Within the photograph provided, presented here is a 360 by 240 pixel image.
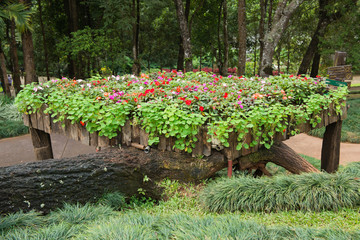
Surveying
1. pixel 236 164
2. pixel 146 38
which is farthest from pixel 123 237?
pixel 146 38

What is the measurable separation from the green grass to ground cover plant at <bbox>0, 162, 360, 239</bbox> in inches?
278

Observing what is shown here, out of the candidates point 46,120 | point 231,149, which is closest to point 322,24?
point 231,149

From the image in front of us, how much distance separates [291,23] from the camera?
16.3 metres

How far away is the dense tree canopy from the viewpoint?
31.6 ft

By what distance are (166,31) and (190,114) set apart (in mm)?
15927

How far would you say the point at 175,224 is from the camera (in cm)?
304

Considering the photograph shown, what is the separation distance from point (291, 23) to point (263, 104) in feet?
46.0

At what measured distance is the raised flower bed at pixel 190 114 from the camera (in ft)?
13.1

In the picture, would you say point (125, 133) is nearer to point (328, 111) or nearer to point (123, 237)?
point (123, 237)

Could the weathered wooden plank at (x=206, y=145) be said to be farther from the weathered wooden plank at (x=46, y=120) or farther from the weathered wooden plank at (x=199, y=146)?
the weathered wooden plank at (x=46, y=120)

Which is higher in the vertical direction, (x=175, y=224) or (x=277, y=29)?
(x=277, y=29)

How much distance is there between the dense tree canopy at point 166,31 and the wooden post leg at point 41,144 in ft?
14.2

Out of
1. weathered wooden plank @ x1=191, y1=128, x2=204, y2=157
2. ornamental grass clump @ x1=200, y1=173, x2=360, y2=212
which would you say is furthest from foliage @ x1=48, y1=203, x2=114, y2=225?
weathered wooden plank @ x1=191, y1=128, x2=204, y2=157

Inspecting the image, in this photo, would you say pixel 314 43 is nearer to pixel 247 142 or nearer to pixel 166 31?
pixel 166 31
